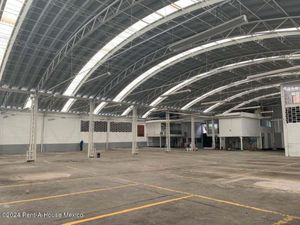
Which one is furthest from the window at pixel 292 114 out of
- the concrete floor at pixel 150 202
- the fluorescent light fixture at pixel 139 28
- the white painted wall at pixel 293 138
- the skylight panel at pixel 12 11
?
the skylight panel at pixel 12 11

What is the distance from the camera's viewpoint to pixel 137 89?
4278 cm

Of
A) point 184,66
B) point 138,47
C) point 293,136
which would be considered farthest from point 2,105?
point 293,136

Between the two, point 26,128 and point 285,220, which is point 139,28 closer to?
point 285,220

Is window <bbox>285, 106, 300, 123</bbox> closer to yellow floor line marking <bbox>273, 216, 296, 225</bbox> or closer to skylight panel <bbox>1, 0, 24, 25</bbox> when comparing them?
yellow floor line marking <bbox>273, 216, 296, 225</bbox>

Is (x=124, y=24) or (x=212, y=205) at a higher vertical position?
(x=124, y=24)

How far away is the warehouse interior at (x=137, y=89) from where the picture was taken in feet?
29.3

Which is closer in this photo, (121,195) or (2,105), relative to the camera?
(121,195)

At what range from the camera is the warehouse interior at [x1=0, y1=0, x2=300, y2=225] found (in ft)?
29.3

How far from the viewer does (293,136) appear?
1361 inches

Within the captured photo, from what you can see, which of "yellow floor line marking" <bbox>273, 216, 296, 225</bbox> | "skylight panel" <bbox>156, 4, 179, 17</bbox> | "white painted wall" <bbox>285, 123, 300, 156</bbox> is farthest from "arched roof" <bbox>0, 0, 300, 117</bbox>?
"yellow floor line marking" <bbox>273, 216, 296, 225</bbox>

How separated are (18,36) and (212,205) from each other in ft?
77.0

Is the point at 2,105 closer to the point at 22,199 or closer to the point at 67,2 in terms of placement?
the point at 67,2

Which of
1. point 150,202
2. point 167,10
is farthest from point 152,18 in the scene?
point 150,202

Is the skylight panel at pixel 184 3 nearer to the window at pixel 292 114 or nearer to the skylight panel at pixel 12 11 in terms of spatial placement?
the skylight panel at pixel 12 11
